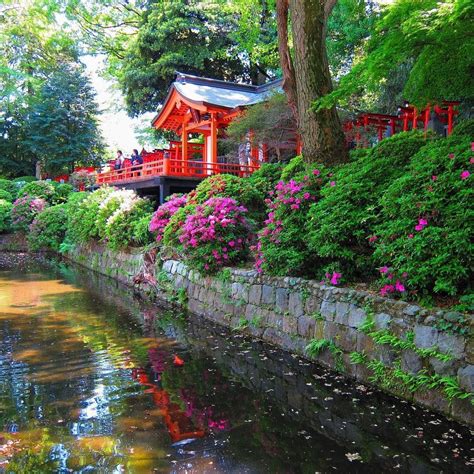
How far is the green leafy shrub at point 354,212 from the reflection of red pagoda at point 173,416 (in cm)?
258

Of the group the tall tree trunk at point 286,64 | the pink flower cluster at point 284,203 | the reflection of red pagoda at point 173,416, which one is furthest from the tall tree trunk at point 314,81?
the reflection of red pagoda at point 173,416

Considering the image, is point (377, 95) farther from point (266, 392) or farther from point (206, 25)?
point (266, 392)

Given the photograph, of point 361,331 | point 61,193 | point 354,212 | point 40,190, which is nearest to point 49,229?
point 40,190

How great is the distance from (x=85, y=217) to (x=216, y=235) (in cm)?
856

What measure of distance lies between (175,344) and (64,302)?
13.7 ft

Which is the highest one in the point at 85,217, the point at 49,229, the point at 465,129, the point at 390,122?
the point at 390,122

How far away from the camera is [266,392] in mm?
5027

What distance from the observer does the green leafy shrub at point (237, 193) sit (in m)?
9.44

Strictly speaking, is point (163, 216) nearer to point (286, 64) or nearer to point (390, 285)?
point (286, 64)

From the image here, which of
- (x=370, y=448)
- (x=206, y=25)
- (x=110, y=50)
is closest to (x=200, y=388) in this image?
(x=370, y=448)

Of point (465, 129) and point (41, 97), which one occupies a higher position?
point (41, 97)

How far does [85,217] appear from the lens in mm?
15500

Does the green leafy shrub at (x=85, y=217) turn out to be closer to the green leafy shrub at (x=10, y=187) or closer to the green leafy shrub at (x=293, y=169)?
the green leafy shrub at (x=293, y=169)

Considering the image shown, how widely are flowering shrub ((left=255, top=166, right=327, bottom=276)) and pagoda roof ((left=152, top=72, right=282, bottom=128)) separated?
8.63 metres
